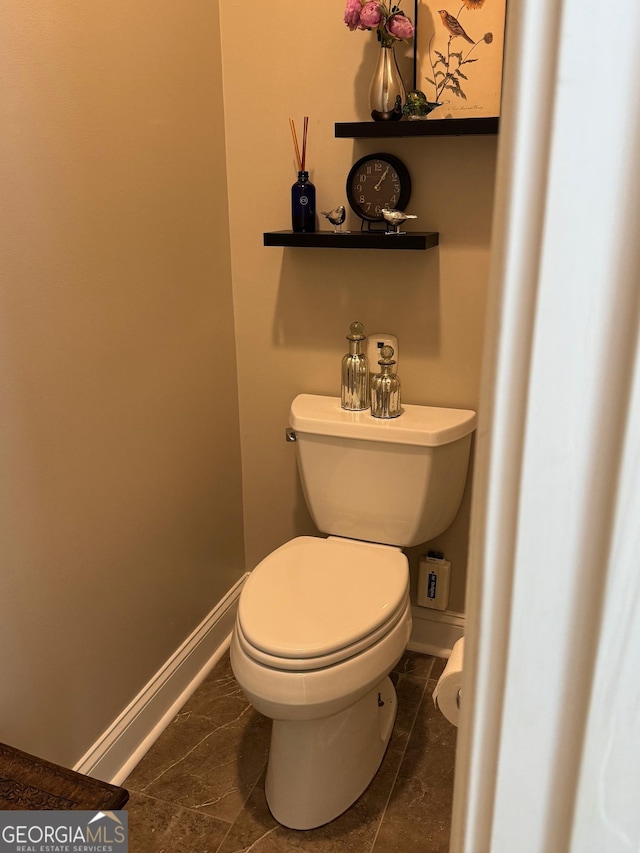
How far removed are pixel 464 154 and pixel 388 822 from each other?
5.14 ft

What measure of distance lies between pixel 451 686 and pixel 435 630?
1540mm

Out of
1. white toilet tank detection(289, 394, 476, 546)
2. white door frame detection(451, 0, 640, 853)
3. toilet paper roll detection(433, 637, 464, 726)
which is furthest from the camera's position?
white toilet tank detection(289, 394, 476, 546)

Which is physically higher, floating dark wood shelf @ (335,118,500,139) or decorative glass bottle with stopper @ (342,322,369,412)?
floating dark wood shelf @ (335,118,500,139)

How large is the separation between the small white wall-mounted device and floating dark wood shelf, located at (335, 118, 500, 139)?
44.2 inches

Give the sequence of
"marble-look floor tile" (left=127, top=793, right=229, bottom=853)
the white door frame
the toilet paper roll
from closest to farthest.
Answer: the white door frame, the toilet paper roll, "marble-look floor tile" (left=127, top=793, right=229, bottom=853)

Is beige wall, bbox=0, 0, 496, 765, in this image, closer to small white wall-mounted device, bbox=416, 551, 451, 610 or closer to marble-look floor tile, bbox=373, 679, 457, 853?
small white wall-mounted device, bbox=416, 551, 451, 610

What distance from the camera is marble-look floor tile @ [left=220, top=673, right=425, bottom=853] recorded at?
1.55 m

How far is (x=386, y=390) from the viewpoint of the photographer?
180 centimetres

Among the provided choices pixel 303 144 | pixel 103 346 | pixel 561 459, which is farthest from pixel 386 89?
pixel 561 459

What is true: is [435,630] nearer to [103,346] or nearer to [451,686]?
[103,346]

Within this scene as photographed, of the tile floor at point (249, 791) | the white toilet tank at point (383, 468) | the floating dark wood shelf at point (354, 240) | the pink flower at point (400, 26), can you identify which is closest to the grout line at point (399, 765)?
the tile floor at point (249, 791)

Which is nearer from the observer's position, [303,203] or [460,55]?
[460,55]

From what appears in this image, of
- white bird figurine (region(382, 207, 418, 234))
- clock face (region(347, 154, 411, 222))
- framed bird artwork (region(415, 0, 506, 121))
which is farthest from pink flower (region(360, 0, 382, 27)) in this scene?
white bird figurine (region(382, 207, 418, 234))

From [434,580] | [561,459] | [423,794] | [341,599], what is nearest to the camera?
[561,459]
